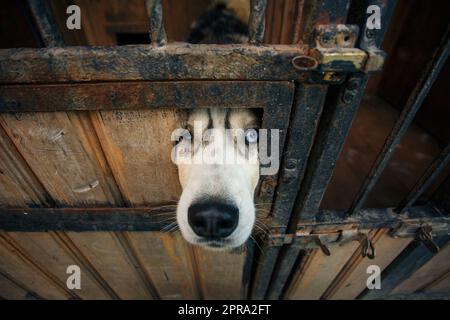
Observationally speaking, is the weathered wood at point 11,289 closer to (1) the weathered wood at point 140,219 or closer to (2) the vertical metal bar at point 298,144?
(1) the weathered wood at point 140,219

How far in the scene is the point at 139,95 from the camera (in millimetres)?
974

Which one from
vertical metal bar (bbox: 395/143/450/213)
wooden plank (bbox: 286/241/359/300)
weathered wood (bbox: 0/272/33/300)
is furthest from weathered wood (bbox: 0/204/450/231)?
weathered wood (bbox: 0/272/33/300)

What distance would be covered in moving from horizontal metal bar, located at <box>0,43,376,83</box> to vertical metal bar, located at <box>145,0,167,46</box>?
0.03 metres

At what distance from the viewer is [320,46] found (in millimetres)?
834

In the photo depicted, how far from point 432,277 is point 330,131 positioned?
92.1 inches

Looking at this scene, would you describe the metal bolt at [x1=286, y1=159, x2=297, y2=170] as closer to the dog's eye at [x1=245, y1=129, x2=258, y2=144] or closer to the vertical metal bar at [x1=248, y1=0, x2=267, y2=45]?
the dog's eye at [x1=245, y1=129, x2=258, y2=144]

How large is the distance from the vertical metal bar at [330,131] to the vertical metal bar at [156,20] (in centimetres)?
49

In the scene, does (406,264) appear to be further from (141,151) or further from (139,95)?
(139,95)

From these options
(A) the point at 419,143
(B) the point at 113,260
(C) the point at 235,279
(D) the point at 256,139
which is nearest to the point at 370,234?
(D) the point at 256,139

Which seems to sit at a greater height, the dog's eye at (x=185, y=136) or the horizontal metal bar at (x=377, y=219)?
the dog's eye at (x=185, y=136)

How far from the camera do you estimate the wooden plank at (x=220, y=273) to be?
205 cm

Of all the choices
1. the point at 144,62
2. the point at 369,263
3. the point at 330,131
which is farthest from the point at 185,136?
the point at 369,263

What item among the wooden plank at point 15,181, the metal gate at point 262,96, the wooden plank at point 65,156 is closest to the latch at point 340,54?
the metal gate at point 262,96

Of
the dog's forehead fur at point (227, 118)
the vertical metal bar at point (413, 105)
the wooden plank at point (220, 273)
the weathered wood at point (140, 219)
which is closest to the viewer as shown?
the vertical metal bar at point (413, 105)
